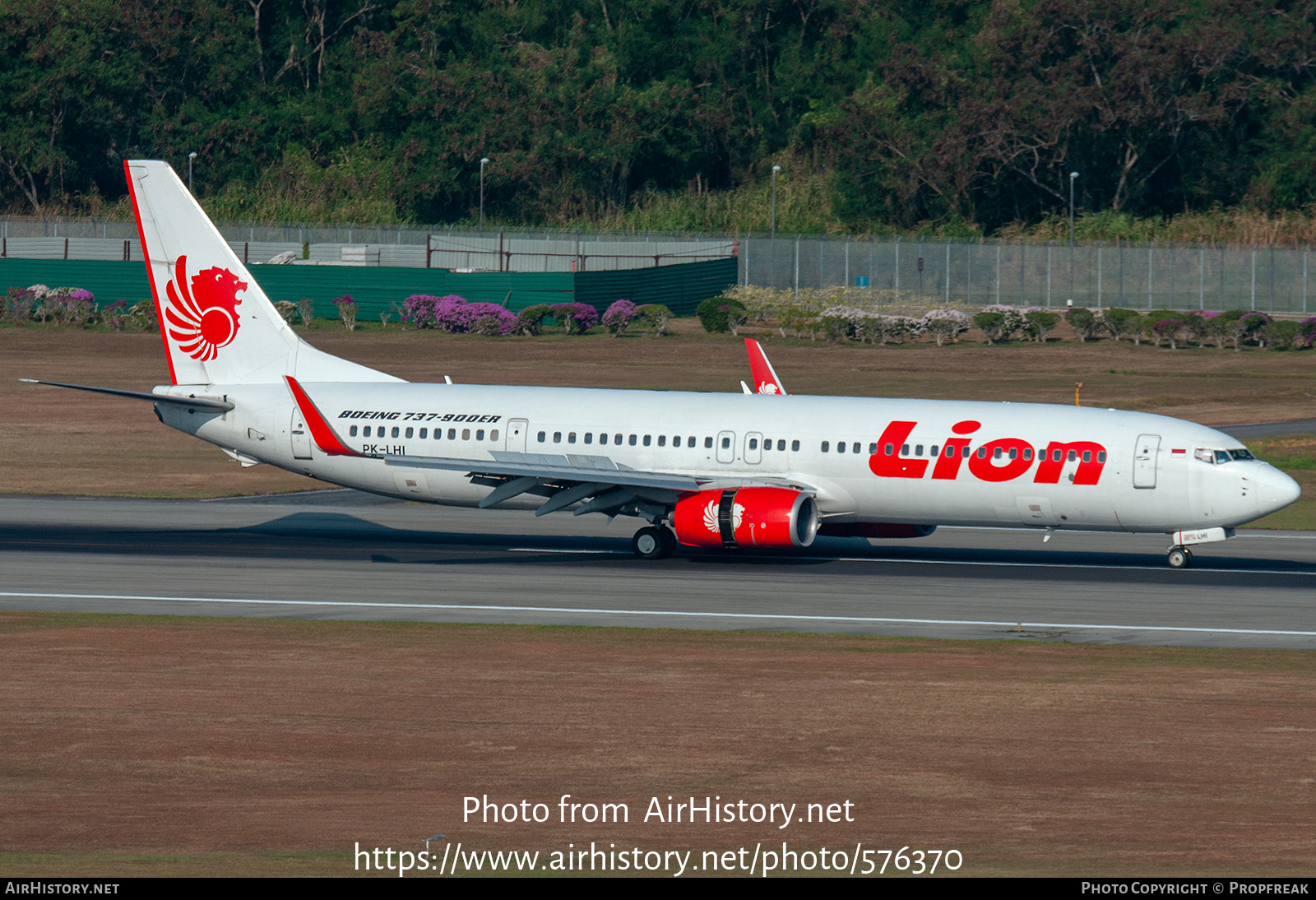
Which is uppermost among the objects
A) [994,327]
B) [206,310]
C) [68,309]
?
[206,310]

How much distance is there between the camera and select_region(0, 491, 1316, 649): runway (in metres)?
33.3

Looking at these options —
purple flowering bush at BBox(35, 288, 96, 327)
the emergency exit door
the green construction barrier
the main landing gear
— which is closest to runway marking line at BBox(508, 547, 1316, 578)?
the main landing gear

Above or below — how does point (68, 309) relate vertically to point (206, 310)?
below

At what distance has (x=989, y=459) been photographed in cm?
3884

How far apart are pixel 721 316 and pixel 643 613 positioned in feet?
256

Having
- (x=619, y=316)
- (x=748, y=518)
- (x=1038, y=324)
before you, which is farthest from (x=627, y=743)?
(x=1038, y=324)

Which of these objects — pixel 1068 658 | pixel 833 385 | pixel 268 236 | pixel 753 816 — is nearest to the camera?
pixel 753 816

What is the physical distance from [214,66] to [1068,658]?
15812 cm

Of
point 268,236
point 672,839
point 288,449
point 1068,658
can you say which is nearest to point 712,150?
point 268,236

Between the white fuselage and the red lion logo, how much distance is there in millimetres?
1195

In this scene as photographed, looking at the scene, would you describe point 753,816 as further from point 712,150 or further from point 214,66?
point 214,66

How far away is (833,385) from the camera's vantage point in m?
85.7

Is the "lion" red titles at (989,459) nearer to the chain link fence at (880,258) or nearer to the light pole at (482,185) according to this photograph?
the chain link fence at (880,258)

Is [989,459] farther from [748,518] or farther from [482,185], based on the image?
[482,185]
